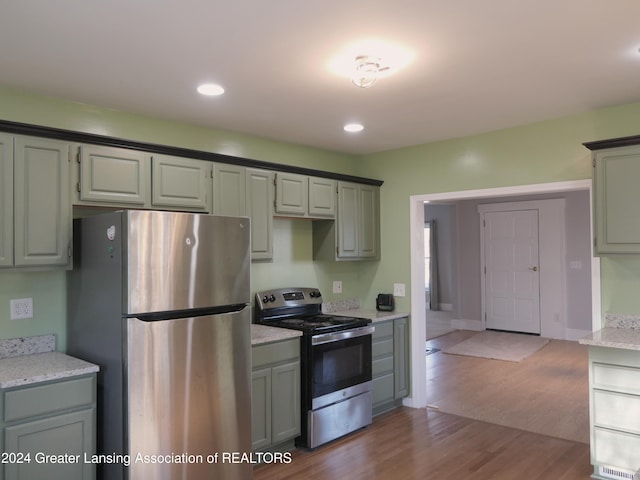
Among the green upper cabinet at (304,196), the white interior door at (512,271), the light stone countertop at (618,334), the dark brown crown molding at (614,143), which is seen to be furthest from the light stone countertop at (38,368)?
the white interior door at (512,271)

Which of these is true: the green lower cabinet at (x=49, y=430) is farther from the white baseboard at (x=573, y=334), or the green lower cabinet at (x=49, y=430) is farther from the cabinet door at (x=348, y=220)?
the white baseboard at (x=573, y=334)

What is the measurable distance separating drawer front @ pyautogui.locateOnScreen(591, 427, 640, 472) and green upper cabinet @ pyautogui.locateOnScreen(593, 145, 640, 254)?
45.4 inches

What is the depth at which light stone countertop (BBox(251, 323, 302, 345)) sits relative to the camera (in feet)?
11.0

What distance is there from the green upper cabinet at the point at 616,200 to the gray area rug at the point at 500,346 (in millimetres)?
3432

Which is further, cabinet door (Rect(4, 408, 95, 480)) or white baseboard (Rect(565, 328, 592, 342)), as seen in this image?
white baseboard (Rect(565, 328, 592, 342))

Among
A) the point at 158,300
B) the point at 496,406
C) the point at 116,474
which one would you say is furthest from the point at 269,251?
the point at 496,406

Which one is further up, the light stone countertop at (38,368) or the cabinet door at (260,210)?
the cabinet door at (260,210)

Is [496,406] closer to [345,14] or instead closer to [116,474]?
[116,474]

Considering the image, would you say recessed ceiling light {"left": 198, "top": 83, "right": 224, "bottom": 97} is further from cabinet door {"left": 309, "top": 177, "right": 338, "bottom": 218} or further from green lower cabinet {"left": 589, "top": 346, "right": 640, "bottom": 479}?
green lower cabinet {"left": 589, "top": 346, "right": 640, "bottom": 479}

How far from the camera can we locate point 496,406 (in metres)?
4.50

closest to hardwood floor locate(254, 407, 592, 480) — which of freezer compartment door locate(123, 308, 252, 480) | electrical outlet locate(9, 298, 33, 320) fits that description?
freezer compartment door locate(123, 308, 252, 480)

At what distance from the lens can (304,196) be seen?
4.12 m

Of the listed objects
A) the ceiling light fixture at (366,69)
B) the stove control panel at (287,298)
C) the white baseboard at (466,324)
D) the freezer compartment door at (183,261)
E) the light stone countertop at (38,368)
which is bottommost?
the white baseboard at (466,324)

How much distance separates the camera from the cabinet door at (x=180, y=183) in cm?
318
